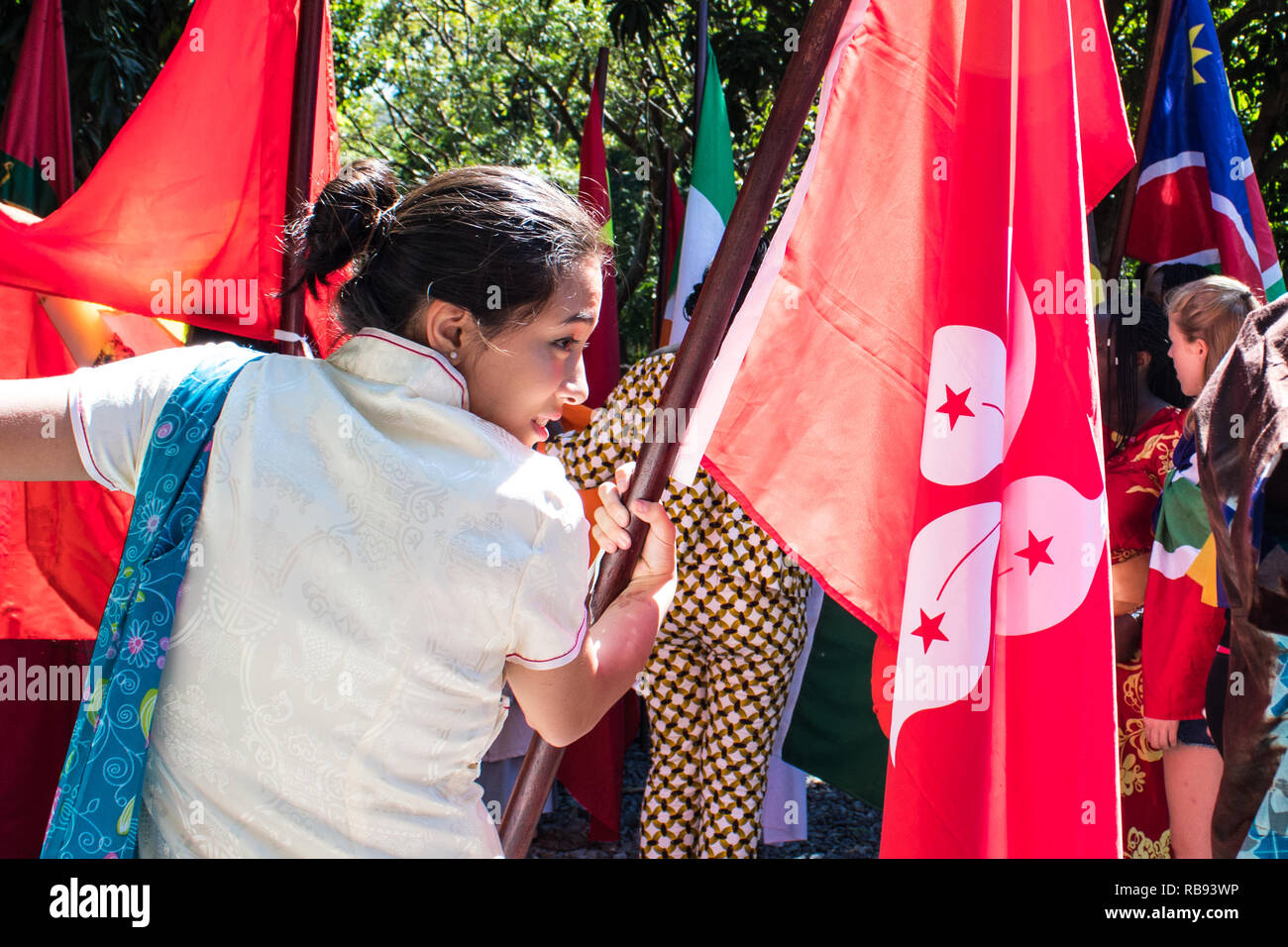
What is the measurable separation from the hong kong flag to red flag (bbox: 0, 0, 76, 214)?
2642 mm

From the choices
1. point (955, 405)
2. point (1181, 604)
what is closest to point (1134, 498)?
point (1181, 604)

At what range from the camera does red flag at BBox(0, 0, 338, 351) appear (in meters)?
2.64

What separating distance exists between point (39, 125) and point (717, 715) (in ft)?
8.91

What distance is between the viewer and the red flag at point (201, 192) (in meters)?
2.64

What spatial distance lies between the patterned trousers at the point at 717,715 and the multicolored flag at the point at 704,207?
1.24 m

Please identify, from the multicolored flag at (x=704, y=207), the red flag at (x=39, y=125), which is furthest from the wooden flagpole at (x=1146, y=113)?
the red flag at (x=39, y=125)

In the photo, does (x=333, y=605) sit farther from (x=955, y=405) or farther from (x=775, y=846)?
(x=775, y=846)

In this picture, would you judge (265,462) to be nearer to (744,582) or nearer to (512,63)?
(744,582)

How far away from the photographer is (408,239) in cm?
137

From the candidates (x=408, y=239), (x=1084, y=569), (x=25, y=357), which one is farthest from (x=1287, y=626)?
(x=25, y=357)

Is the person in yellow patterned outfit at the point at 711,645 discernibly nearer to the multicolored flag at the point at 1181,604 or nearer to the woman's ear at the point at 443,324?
the multicolored flag at the point at 1181,604

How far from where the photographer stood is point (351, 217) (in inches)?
55.4

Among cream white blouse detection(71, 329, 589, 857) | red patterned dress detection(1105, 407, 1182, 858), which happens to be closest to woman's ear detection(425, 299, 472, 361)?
cream white blouse detection(71, 329, 589, 857)

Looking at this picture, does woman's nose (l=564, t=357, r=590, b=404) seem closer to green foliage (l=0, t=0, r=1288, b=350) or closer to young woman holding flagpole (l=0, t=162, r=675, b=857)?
young woman holding flagpole (l=0, t=162, r=675, b=857)
